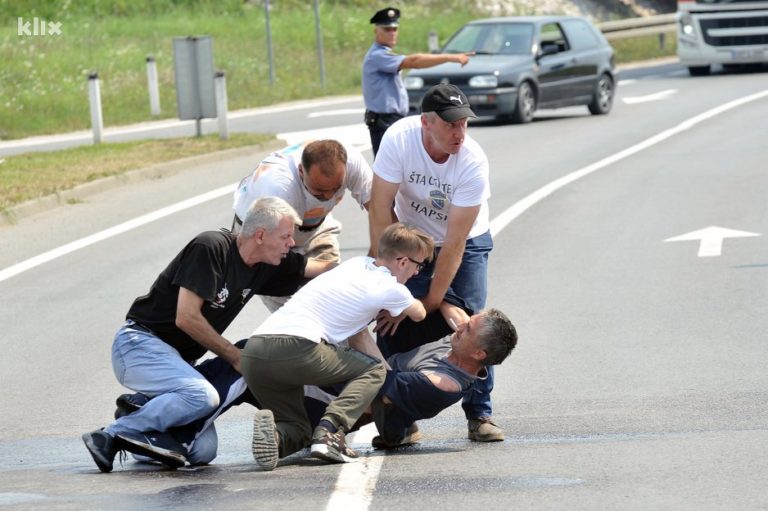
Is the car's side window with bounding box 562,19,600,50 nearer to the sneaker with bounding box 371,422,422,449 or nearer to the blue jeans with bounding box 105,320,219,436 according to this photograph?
the sneaker with bounding box 371,422,422,449

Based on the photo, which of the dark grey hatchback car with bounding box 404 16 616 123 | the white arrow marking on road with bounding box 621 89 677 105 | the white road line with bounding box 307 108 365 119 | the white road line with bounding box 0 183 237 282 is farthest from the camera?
the white arrow marking on road with bounding box 621 89 677 105

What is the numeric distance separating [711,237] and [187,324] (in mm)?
7715

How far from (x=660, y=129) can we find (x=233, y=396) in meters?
16.3

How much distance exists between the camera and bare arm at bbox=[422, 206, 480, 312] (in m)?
7.43

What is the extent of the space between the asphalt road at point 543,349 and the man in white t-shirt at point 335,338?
262 mm

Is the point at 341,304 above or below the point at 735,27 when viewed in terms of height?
above

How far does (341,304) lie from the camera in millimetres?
7113

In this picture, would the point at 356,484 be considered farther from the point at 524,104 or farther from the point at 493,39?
the point at 493,39

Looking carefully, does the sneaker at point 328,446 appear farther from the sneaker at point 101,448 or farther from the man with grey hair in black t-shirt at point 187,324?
the sneaker at point 101,448

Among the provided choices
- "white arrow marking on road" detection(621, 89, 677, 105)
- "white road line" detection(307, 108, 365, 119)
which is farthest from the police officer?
"white arrow marking on road" detection(621, 89, 677, 105)

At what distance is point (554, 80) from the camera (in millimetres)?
24547

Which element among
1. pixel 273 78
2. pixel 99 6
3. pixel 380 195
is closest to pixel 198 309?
pixel 380 195

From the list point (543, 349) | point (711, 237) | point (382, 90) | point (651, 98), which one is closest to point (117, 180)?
point (382, 90)

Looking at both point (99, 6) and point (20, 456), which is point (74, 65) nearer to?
point (99, 6)
